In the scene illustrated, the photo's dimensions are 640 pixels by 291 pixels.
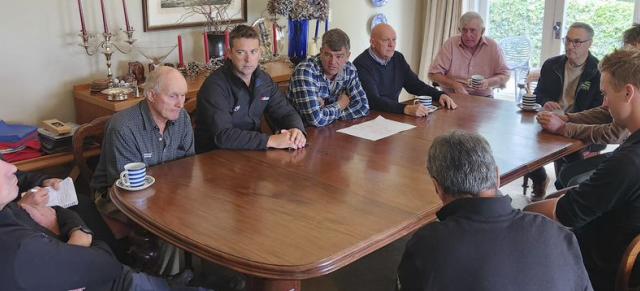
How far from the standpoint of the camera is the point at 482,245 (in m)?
1.18

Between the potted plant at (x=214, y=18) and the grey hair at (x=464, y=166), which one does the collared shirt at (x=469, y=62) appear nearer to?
the potted plant at (x=214, y=18)

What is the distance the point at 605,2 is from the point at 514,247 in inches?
154

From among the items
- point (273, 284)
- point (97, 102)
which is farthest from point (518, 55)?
point (273, 284)

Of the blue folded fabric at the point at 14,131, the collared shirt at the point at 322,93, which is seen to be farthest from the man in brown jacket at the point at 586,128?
the blue folded fabric at the point at 14,131

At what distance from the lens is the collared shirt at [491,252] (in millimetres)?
1176

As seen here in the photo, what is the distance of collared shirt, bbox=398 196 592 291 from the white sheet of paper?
4.36 ft

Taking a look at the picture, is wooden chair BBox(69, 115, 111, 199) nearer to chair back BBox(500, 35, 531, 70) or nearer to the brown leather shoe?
the brown leather shoe

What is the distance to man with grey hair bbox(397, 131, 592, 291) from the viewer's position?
1177 millimetres

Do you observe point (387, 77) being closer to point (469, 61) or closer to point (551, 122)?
point (469, 61)

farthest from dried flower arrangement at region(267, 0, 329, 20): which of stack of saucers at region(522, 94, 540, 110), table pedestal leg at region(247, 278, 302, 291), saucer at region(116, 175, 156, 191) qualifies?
table pedestal leg at region(247, 278, 302, 291)

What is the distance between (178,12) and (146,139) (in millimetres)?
1495

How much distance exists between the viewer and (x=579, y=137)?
2.55 m

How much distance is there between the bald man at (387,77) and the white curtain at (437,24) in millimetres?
1685

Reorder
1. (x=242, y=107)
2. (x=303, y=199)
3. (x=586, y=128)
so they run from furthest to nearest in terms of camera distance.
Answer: (x=242, y=107), (x=586, y=128), (x=303, y=199)
